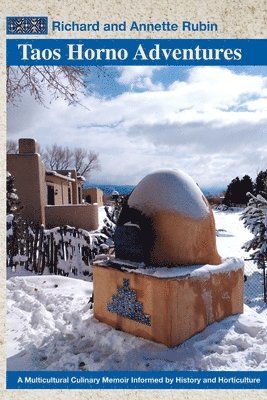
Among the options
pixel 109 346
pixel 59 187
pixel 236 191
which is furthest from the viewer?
pixel 59 187

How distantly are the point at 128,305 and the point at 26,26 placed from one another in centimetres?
327

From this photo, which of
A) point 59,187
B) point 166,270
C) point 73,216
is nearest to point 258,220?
point 166,270

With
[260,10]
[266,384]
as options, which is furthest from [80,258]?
[260,10]

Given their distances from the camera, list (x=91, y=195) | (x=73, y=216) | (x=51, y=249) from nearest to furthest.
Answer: (x=51, y=249), (x=73, y=216), (x=91, y=195)

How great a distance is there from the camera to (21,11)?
164 inches

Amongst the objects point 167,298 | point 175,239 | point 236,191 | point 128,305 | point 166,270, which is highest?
point 236,191

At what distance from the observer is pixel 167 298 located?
4031mm

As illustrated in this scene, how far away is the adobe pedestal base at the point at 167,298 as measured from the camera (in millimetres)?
4082

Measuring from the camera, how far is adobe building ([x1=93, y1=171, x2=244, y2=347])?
413 centimetres

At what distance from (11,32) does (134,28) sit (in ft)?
4.36

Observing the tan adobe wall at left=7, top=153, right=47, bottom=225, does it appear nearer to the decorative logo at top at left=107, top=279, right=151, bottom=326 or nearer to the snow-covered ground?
the snow-covered ground

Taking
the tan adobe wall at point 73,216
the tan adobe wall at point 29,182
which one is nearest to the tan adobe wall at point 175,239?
the tan adobe wall at point 29,182
